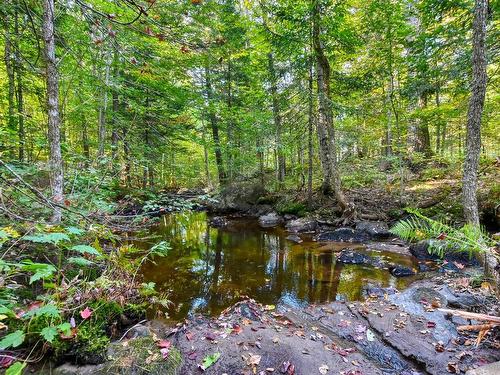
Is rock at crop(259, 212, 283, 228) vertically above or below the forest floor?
above

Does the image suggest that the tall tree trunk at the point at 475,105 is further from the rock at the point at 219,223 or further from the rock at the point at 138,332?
the rock at the point at 219,223

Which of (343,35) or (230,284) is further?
(343,35)

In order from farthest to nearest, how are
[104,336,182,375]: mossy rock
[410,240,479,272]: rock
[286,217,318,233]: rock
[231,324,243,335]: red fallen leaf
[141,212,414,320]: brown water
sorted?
1. [286,217,318,233]: rock
2. [410,240,479,272]: rock
3. [141,212,414,320]: brown water
4. [231,324,243,335]: red fallen leaf
5. [104,336,182,375]: mossy rock

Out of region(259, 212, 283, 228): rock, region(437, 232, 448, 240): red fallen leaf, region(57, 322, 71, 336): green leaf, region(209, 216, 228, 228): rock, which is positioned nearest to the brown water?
region(259, 212, 283, 228): rock

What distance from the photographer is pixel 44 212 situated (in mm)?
3754

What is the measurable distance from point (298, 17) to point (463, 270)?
987 cm

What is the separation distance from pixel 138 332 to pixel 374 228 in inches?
356

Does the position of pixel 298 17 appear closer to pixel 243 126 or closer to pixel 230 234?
pixel 243 126

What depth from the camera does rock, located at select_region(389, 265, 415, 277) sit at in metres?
6.65

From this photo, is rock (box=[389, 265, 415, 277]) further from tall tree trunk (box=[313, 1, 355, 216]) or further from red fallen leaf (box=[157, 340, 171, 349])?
red fallen leaf (box=[157, 340, 171, 349])

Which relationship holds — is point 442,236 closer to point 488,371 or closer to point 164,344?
point 488,371

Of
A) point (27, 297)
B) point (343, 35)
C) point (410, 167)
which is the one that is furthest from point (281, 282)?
point (410, 167)

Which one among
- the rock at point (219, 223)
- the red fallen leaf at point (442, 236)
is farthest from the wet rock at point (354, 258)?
the rock at point (219, 223)

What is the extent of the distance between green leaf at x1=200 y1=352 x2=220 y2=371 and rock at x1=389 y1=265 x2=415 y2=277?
541 cm
